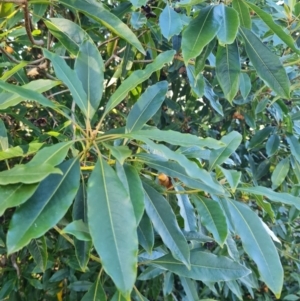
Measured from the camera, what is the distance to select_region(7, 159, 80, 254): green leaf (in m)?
0.46

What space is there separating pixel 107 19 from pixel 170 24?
0.51 feet

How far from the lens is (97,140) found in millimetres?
582

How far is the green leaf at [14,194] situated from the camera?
0.47m

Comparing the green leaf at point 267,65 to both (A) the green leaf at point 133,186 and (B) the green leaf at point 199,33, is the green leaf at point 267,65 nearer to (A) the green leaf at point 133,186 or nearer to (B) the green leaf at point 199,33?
(B) the green leaf at point 199,33

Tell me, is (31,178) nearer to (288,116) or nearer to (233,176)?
(233,176)

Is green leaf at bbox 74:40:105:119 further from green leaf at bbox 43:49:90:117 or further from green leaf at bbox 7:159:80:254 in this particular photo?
green leaf at bbox 7:159:80:254

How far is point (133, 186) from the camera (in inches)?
21.5

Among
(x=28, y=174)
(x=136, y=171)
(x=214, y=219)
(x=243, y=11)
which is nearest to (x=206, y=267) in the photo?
(x=214, y=219)

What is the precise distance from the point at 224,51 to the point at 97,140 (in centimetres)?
37

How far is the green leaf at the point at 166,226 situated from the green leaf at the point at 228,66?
30 cm

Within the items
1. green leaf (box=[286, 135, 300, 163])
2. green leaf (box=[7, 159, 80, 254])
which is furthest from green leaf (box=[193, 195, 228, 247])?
green leaf (box=[286, 135, 300, 163])

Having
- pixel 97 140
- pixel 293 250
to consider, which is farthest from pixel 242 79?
pixel 293 250

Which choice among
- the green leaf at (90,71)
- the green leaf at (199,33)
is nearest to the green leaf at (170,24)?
the green leaf at (199,33)

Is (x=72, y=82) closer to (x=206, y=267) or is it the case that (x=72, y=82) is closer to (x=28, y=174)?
(x=28, y=174)
